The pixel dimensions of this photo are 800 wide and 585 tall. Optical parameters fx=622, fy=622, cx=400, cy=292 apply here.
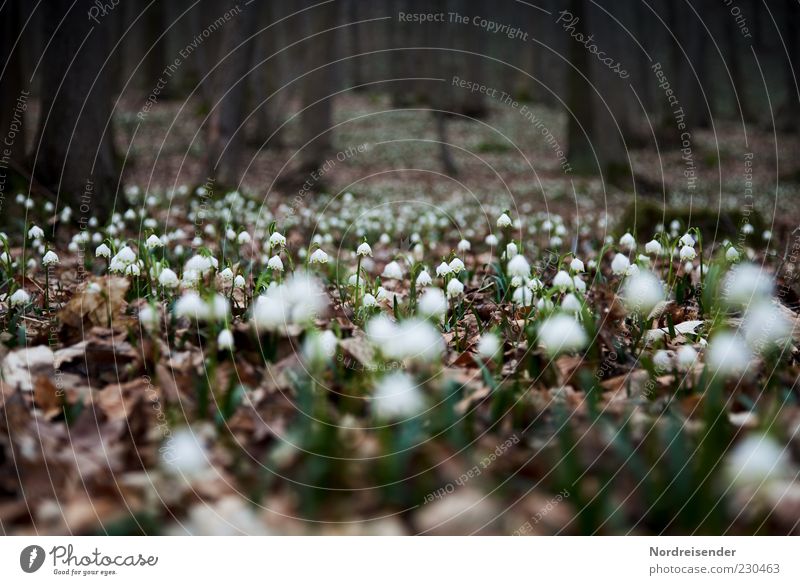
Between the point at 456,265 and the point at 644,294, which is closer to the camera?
the point at 644,294

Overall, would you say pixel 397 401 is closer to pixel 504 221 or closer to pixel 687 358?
pixel 687 358

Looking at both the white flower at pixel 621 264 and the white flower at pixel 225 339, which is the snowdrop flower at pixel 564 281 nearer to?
the white flower at pixel 621 264

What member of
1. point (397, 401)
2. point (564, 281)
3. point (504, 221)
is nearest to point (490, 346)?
point (564, 281)

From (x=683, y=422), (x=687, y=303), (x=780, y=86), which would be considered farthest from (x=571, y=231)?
(x=780, y=86)

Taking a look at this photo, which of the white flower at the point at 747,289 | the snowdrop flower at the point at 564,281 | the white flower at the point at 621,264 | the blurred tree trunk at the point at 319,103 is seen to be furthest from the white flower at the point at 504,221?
the blurred tree trunk at the point at 319,103

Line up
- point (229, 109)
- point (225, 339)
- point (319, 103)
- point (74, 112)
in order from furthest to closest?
point (319, 103), point (229, 109), point (74, 112), point (225, 339)

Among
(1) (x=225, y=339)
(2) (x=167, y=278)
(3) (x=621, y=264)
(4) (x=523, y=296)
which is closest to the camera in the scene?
(1) (x=225, y=339)

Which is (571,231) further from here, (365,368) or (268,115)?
(268,115)
